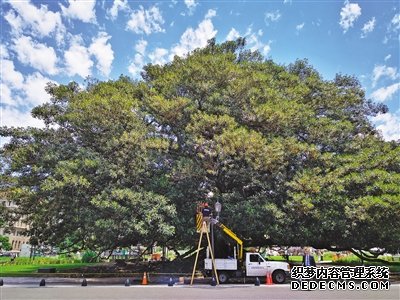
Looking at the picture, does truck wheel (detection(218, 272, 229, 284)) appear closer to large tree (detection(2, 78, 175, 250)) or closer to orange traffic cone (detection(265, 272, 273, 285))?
orange traffic cone (detection(265, 272, 273, 285))

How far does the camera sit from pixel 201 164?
21.0m

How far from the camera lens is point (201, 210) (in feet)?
57.6

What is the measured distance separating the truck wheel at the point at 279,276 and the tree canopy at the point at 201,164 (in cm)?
244

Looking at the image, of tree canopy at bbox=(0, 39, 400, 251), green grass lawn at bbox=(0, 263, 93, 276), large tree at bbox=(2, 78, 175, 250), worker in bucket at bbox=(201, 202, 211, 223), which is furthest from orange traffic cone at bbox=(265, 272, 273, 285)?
green grass lawn at bbox=(0, 263, 93, 276)

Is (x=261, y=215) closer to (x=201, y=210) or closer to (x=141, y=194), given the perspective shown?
(x=201, y=210)

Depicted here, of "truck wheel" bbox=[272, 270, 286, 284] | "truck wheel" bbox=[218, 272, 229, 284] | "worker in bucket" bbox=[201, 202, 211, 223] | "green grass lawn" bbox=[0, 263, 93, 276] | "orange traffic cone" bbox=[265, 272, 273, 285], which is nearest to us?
"worker in bucket" bbox=[201, 202, 211, 223]

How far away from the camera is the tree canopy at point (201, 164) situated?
766 inches

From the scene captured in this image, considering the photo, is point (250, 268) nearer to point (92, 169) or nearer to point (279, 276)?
point (279, 276)

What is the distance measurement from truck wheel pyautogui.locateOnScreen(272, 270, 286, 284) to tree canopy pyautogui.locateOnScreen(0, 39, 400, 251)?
2435 millimetres

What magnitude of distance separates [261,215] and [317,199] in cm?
314

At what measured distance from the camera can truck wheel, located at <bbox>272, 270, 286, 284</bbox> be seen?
62.6 feet

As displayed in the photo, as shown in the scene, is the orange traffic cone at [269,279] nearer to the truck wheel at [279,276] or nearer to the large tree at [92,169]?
the truck wheel at [279,276]

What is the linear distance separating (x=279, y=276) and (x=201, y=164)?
7375mm

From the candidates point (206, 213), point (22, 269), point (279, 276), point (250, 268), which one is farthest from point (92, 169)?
point (22, 269)
